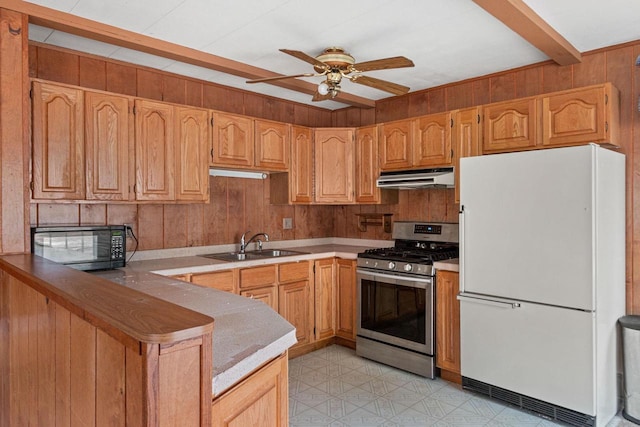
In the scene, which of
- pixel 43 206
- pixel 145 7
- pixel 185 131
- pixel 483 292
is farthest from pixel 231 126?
pixel 483 292

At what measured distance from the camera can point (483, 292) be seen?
285 cm

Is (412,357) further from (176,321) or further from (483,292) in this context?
(176,321)

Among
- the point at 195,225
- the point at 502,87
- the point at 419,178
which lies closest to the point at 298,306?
the point at 195,225

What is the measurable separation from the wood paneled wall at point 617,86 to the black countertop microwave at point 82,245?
3.07 meters

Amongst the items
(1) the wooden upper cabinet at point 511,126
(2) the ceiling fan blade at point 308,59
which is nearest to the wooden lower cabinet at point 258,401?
(2) the ceiling fan blade at point 308,59

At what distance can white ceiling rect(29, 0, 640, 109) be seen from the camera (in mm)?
2299

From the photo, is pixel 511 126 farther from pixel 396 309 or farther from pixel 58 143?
pixel 58 143

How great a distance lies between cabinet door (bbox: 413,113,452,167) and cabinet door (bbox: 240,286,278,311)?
5.32 feet

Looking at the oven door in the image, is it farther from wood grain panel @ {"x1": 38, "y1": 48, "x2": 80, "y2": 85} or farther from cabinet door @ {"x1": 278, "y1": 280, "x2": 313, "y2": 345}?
wood grain panel @ {"x1": 38, "y1": 48, "x2": 80, "y2": 85}

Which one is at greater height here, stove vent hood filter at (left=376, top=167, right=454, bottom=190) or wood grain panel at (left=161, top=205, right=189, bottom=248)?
stove vent hood filter at (left=376, top=167, right=454, bottom=190)

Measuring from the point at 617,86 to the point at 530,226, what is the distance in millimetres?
1242

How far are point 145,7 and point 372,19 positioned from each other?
128cm

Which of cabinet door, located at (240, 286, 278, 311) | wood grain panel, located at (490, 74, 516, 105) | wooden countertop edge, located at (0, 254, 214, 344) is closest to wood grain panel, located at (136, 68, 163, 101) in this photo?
cabinet door, located at (240, 286, 278, 311)

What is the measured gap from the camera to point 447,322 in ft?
10.3
